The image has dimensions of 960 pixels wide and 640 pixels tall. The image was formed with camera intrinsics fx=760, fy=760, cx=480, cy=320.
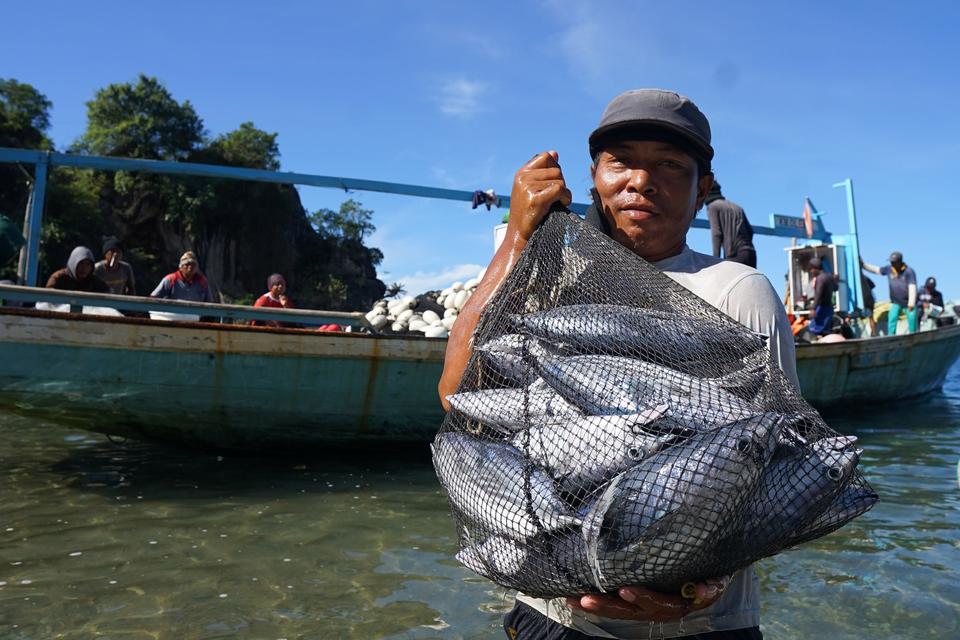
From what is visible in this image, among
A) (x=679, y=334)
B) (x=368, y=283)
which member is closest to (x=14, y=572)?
(x=679, y=334)

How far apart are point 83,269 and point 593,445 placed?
8750 mm

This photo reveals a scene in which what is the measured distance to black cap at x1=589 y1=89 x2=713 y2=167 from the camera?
175cm

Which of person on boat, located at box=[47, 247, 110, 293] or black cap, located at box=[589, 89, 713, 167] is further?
person on boat, located at box=[47, 247, 110, 293]

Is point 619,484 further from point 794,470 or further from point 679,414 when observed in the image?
point 794,470

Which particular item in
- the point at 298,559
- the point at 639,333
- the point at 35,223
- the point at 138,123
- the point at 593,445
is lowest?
the point at 298,559

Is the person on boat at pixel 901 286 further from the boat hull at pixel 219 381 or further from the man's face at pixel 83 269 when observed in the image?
the man's face at pixel 83 269

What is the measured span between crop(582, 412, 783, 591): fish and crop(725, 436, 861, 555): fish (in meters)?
0.07

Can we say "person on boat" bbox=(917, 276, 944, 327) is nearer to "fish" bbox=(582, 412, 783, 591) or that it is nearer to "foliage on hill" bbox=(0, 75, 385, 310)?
"fish" bbox=(582, 412, 783, 591)

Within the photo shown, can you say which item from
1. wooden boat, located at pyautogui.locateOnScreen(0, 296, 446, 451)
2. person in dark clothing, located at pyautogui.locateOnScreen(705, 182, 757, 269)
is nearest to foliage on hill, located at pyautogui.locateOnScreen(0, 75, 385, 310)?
wooden boat, located at pyautogui.locateOnScreen(0, 296, 446, 451)

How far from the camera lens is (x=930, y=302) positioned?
64.4 ft

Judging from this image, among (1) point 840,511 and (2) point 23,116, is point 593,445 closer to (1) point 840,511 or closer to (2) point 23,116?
(1) point 840,511

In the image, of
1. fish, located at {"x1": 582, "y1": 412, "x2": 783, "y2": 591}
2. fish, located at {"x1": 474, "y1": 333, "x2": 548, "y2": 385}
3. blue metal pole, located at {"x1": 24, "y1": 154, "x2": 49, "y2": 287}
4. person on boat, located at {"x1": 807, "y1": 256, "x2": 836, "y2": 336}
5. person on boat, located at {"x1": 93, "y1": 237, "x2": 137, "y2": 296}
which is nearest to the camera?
fish, located at {"x1": 582, "y1": 412, "x2": 783, "y2": 591}

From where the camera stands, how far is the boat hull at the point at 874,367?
11.2 meters

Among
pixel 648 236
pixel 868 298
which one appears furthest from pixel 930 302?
pixel 648 236
